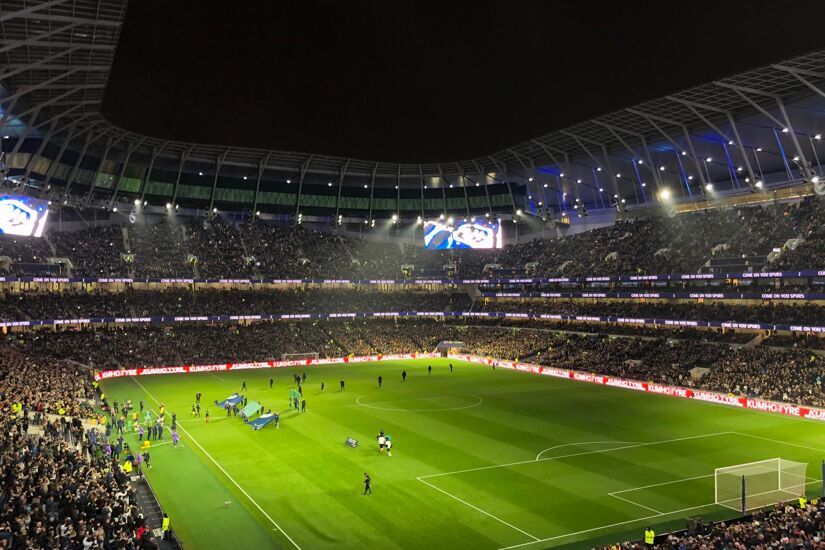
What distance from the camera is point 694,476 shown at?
31.8 metres

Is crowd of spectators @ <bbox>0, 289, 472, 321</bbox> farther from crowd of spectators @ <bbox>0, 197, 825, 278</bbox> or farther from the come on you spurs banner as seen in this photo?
the come on you spurs banner

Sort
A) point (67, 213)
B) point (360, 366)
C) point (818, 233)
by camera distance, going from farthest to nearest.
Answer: point (67, 213)
point (360, 366)
point (818, 233)

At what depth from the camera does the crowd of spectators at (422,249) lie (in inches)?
2530

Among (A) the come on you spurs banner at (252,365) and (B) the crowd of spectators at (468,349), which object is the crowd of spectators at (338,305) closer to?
(B) the crowd of spectators at (468,349)

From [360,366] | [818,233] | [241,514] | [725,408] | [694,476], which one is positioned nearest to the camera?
[241,514]

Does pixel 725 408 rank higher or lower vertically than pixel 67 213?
lower

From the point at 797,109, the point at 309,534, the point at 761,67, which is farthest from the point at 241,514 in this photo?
the point at 797,109

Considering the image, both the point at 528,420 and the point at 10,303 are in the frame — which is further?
the point at 10,303

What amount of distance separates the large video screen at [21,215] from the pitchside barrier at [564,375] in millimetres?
16062

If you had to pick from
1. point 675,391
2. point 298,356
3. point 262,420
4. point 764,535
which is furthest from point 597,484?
point 298,356

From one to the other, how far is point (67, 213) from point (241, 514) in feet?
230

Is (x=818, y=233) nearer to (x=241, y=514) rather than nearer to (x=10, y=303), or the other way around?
(x=241, y=514)

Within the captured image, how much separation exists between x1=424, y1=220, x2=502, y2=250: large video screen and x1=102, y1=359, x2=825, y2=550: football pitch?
41.9 m

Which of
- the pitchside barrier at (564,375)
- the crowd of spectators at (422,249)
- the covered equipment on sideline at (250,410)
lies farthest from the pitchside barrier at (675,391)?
the covered equipment on sideline at (250,410)
